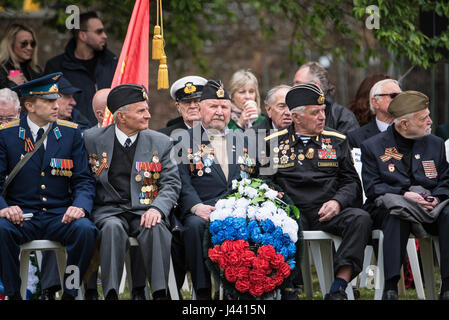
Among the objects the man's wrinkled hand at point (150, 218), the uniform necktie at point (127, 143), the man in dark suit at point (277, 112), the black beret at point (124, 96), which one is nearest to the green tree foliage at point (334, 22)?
the man in dark suit at point (277, 112)

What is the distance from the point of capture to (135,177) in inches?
291

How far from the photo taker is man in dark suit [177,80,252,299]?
760 cm

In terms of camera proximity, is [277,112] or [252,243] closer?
[252,243]

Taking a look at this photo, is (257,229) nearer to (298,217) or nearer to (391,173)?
(298,217)

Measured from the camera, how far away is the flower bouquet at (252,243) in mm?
6750

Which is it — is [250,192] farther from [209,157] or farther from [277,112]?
[277,112]

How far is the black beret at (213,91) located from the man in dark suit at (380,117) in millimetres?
1606

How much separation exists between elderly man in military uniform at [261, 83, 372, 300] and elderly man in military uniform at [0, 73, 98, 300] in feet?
5.74

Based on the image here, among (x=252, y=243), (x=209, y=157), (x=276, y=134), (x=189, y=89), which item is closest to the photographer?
(x=252, y=243)

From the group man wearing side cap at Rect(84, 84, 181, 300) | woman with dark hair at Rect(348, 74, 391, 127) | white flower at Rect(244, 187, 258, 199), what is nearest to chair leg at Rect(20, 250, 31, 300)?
man wearing side cap at Rect(84, 84, 181, 300)

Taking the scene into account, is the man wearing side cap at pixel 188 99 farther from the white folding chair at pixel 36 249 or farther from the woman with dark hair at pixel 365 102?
the woman with dark hair at pixel 365 102

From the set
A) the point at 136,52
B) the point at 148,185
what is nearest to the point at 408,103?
the point at 148,185

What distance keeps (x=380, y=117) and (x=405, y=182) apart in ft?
4.88

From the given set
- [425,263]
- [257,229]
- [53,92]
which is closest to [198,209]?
[257,229]
